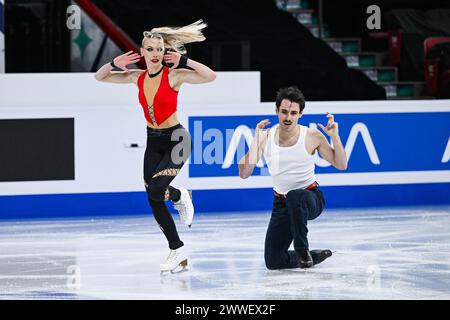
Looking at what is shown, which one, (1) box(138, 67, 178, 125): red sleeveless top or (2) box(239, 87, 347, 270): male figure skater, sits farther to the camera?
(1) box(138, 67, 178, 125): red sleeveless top

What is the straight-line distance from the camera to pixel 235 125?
9.83 m

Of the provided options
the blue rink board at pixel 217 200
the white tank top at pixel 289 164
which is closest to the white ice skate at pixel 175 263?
the white tank top at pixel 289 164

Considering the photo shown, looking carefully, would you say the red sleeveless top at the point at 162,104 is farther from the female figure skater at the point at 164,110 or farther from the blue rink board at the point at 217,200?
the blue rink board at the point at 217,200

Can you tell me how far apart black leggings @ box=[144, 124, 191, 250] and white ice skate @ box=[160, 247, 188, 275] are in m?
0.04

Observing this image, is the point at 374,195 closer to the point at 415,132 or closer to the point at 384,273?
the point at 415,132

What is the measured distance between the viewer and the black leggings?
251 inches

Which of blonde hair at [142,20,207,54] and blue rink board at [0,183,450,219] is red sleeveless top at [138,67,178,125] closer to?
blonde hair at [142,20,207,54]

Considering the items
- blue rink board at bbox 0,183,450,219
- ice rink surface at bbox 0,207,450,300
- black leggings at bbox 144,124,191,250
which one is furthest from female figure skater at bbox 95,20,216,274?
blue rink board at bbox 0,183,450,219

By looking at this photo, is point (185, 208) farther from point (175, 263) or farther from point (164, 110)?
point (164, 110)

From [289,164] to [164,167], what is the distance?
0.80 meters

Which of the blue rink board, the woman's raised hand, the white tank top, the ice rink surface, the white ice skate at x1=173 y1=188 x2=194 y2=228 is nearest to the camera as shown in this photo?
the ice rink surface

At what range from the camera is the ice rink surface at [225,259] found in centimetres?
582

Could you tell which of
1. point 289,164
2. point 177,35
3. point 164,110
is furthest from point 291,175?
point 177,35
